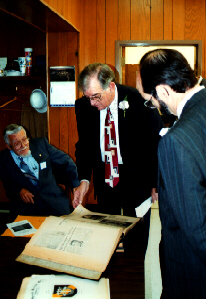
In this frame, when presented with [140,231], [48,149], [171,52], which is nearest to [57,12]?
[48,149]

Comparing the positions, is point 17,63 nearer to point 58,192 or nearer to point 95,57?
point 95,57

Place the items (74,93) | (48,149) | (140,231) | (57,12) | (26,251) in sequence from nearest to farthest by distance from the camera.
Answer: (26,251)
(140,231)
(57,12)
(48,149)
(74,93)

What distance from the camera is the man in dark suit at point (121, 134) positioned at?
1734mm

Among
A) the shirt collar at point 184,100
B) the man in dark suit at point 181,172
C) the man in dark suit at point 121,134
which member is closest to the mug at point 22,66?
the man in dark suit at point 121,134

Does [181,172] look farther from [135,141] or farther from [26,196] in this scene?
[26,196]

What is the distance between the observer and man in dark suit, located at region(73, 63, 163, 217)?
5.69 feet

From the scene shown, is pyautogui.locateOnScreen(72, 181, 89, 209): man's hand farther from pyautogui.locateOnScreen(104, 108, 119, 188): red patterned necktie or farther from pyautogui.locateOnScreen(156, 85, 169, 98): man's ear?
pyautogui.locateOnScreen(156, 85, 169, 98): man's ear

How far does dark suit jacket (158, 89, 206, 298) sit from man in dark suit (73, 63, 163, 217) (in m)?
0.90

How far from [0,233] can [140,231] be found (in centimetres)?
66

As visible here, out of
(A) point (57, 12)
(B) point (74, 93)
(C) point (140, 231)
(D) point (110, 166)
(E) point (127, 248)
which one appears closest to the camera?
(E) point (127, 248)

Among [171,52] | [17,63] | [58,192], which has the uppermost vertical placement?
[17,63]

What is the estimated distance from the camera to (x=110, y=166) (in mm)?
1822

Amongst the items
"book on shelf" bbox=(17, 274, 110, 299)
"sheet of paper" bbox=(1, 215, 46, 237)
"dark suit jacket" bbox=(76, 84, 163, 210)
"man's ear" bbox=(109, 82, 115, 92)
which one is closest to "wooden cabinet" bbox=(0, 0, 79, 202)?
"man's ear" bbox=(109, 82, 115, 92)

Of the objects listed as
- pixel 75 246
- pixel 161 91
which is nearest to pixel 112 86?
pixel 161 91
